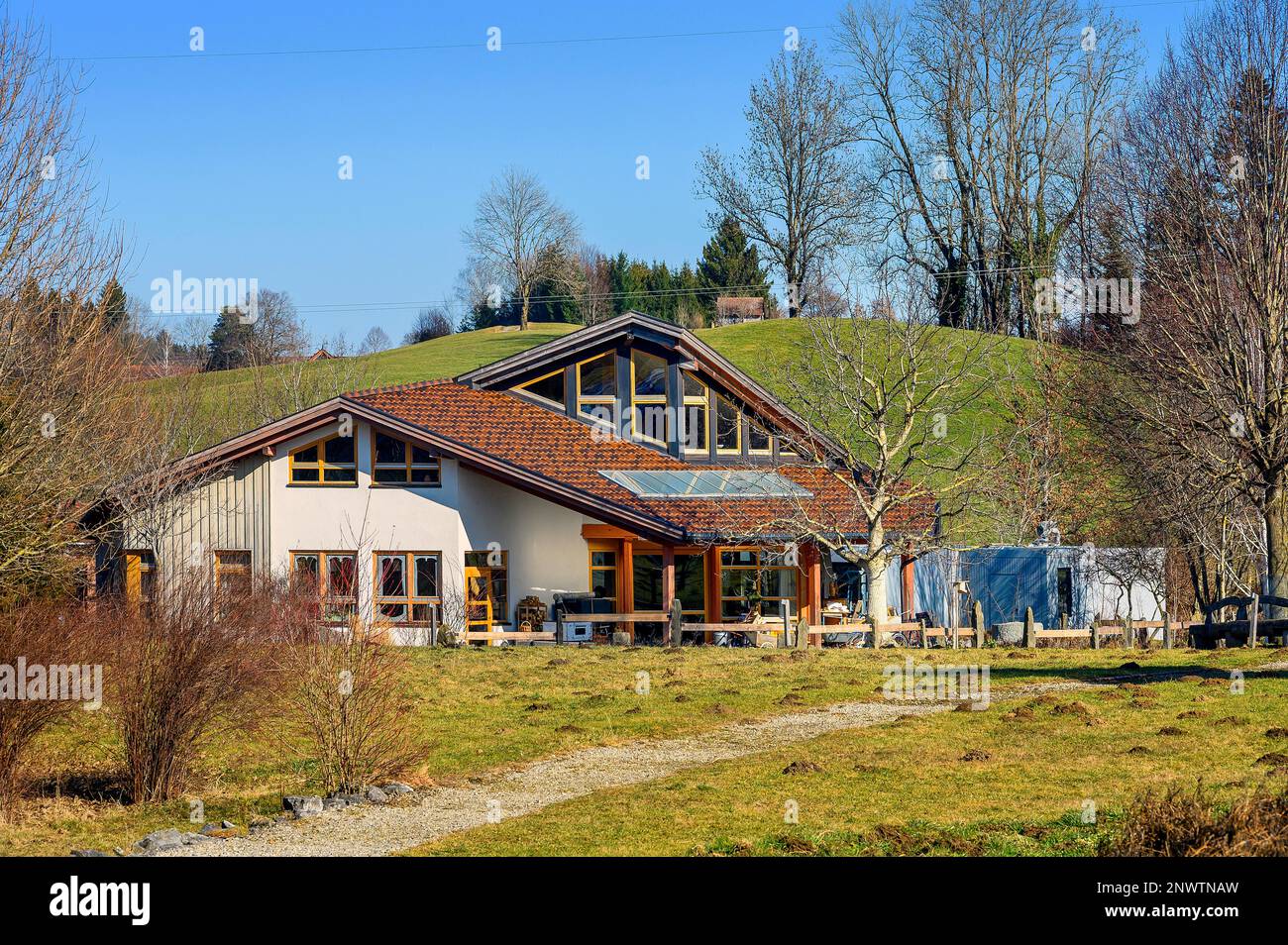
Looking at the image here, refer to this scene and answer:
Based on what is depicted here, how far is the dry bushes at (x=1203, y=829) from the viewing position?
30.2ft

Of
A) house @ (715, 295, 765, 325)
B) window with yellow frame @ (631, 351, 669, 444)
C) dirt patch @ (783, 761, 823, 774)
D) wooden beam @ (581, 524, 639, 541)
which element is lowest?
dirt patch @ (783, 761, 823, 774)

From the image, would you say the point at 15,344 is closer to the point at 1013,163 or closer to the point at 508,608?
the point at 508,608

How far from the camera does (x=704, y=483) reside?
37781mm

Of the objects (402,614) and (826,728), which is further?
(402,614)

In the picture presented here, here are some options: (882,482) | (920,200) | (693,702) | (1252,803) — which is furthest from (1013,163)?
(1252,803)

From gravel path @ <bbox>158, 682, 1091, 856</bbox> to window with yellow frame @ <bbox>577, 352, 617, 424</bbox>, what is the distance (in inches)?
787

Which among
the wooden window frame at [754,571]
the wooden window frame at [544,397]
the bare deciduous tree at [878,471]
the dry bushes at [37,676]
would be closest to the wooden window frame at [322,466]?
the wooden window frame at [544,397]

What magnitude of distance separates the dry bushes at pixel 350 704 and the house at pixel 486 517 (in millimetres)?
18800

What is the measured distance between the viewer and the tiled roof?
34.9 metres

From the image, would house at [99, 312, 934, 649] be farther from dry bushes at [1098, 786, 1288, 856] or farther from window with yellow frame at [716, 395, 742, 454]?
dry bushes at [1098, 786, 1288, 856]

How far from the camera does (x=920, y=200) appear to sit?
2916 inches

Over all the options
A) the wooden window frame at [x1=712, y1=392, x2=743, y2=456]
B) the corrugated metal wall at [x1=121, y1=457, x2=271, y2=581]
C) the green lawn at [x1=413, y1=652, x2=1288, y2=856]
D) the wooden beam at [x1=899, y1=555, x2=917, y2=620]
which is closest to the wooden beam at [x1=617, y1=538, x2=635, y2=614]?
the wooden window frame at [x1=712, y1=392, x2=743, y2=456]
